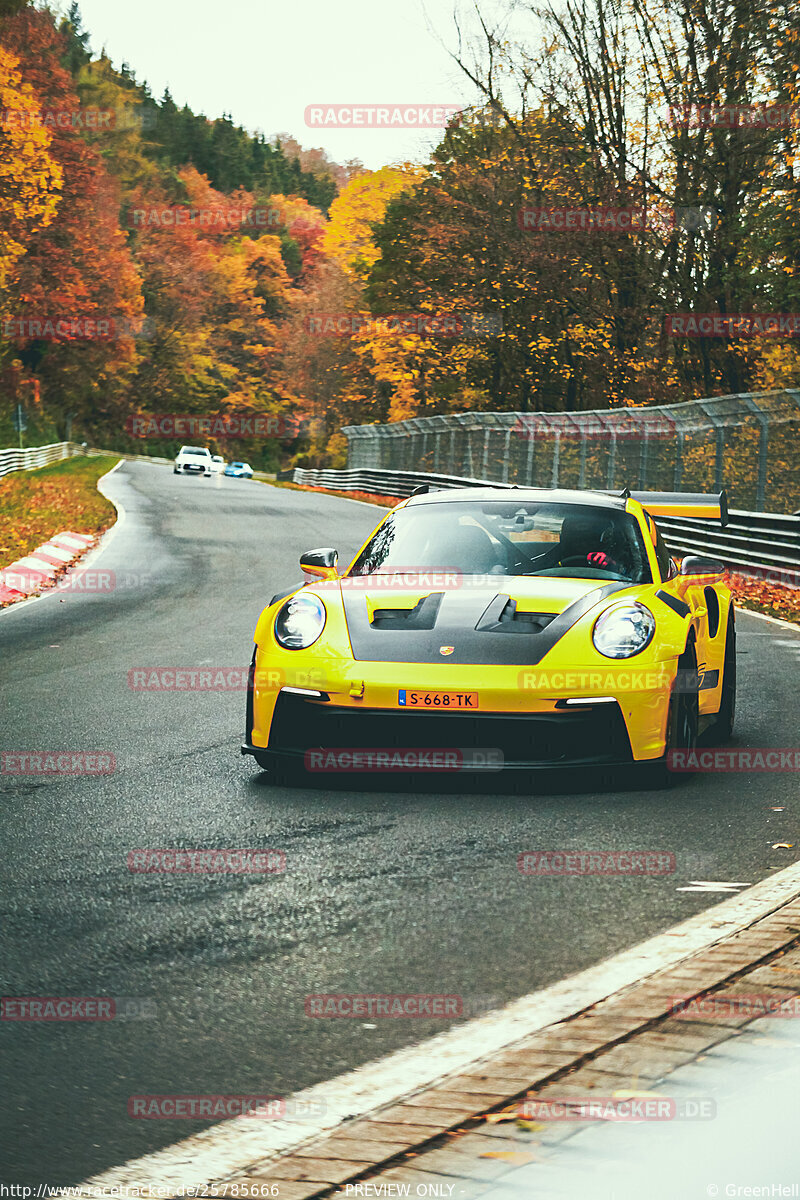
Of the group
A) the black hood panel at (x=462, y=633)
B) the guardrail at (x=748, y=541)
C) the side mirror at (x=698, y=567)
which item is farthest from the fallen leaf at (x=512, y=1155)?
the guardrail at (x=748, y=541)

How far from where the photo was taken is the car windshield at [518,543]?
778 centimetres

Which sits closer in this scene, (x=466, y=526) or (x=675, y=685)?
(x=675, y=685)

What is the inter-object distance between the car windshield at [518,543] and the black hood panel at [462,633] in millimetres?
704

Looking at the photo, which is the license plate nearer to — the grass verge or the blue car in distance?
the grass verge

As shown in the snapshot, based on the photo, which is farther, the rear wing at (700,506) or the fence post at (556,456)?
the fence post at (556,456)

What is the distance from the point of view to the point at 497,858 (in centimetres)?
559

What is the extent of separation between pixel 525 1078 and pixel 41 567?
16486 millimetres

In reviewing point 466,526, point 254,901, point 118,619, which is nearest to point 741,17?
point 118,619

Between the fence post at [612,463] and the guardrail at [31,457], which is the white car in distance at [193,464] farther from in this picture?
the fence post at [612,463]

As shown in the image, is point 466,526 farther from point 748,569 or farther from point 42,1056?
point 748,569

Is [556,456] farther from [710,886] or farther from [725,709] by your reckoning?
[710,886]

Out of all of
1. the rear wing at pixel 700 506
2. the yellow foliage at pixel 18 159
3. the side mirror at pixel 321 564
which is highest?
the yellow foliage at pixel 18 159

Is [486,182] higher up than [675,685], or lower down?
higher up

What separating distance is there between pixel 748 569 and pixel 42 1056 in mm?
16998
